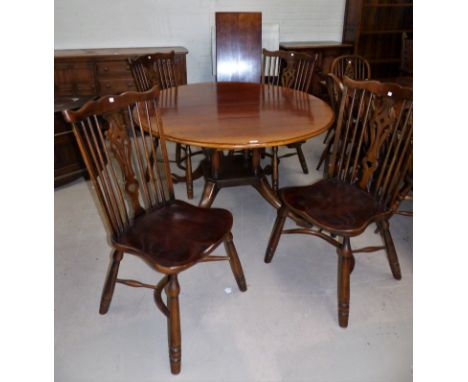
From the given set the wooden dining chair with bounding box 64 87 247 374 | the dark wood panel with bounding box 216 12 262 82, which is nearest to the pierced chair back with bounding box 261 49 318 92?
the dark wood panel with bounding box 216 12 262 82

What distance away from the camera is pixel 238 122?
1.95 m

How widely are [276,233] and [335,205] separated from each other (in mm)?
393

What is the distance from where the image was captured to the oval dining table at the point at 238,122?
1.76 metres

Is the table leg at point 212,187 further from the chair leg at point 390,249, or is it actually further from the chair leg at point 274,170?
the chair leg at point 390,249

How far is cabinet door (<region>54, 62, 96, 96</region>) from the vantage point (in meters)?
3.72

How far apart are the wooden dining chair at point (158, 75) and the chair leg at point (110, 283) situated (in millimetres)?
1142

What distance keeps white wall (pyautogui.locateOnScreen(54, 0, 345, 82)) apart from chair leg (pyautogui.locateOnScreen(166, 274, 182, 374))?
138 inches

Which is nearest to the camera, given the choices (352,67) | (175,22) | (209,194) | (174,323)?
(174,323)

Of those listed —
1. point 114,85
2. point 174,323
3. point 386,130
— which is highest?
point 114,85

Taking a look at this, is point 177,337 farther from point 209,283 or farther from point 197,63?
point 197,63

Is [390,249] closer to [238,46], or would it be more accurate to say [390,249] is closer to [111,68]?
[238,46]

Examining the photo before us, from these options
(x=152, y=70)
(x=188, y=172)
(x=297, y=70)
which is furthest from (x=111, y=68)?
(x=297, y=70)
